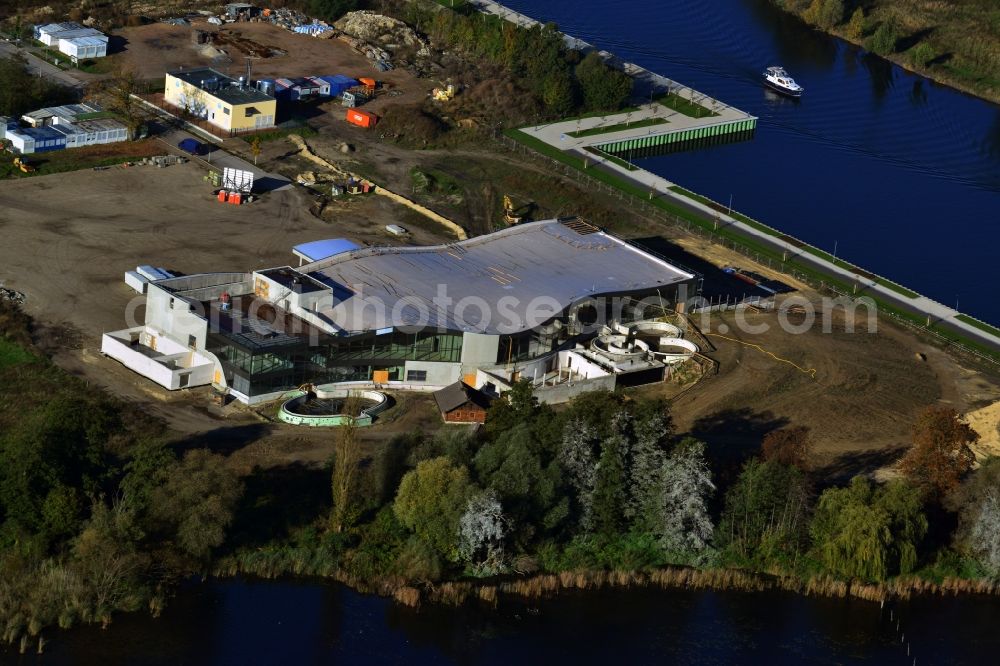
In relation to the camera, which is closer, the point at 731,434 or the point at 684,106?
the point at 731,434

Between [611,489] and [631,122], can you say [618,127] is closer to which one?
[631,122]

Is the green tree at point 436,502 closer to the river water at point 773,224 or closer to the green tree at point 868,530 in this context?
the river water at point 773,224

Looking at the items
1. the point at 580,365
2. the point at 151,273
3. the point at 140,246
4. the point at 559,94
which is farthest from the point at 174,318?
the point at 559,94

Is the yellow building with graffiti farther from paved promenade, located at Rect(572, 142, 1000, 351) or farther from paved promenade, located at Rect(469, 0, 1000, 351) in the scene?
paved promenade, located at Rect(572, 142, 1000, 351)

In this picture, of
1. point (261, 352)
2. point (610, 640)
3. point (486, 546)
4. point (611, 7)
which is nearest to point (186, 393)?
point (261, 352)

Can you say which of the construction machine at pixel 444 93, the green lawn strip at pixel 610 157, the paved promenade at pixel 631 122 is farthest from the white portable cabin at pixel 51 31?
the green lawn strip at pixel 610 157

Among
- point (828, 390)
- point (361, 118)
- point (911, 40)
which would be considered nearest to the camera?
point (828, 390)

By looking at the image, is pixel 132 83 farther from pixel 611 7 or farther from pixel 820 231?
pixel 611 7
